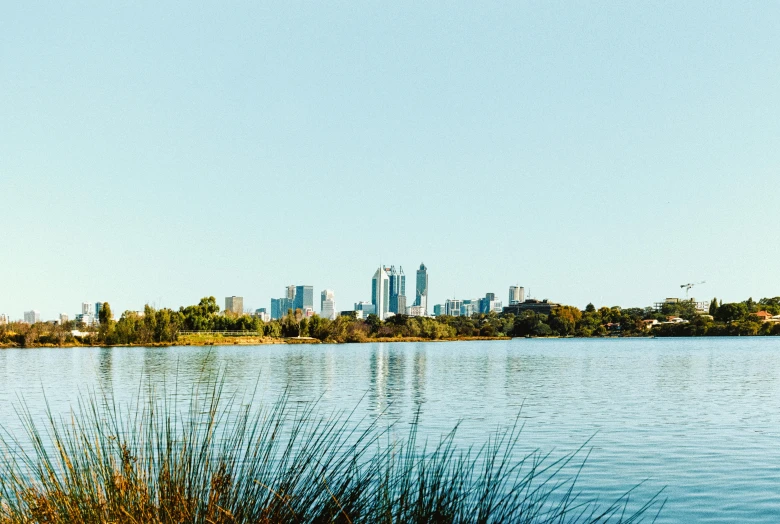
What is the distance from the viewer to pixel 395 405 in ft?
89.9

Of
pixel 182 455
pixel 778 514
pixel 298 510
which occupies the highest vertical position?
pixel 182 455

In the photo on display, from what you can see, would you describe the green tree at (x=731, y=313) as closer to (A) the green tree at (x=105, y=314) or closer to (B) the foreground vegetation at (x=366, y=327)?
(B) the foreground vegetation at (x=366, y=327)

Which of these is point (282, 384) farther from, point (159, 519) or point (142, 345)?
point (142, 345)

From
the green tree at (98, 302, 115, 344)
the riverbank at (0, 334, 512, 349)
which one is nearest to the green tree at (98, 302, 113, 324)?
the green tree at (98, 302, 115, 344)

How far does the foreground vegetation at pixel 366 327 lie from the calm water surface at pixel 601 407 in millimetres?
37258

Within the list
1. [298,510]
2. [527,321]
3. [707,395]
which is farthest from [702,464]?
[527,321]

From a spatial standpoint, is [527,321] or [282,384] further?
[527,321]

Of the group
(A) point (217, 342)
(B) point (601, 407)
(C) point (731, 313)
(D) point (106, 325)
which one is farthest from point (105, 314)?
(C) point (731, 313)

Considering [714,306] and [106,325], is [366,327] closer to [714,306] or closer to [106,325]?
[106,325]

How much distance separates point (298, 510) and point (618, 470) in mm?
10529

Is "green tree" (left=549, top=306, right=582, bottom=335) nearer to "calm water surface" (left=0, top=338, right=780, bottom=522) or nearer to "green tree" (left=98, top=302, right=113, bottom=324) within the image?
"green tree" (left=98, top=302, right=113, bottom=324)

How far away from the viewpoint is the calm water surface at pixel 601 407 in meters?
14.3

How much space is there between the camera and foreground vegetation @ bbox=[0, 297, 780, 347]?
87812 mm

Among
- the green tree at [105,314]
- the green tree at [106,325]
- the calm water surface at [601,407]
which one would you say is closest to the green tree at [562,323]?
the green tree at [106,325]
